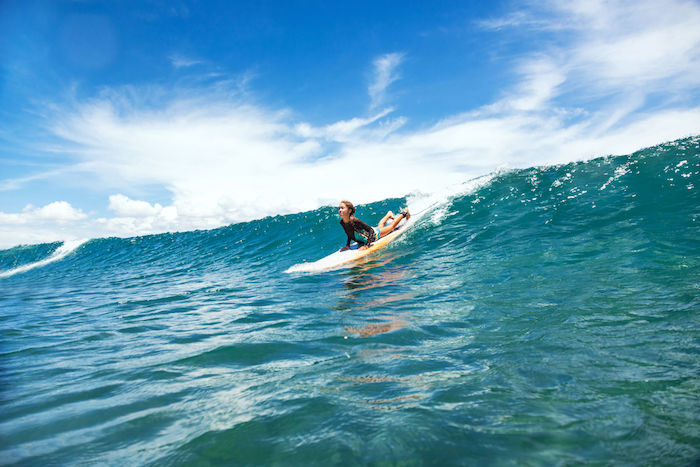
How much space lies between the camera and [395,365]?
9.50ft

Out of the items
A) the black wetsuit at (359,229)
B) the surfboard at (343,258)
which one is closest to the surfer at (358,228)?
the black wetsuit at (359,229)

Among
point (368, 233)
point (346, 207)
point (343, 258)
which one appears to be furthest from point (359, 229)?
point (343, 258)

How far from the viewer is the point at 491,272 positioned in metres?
6.41

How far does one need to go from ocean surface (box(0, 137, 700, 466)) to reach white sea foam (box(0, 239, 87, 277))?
19.9 metres

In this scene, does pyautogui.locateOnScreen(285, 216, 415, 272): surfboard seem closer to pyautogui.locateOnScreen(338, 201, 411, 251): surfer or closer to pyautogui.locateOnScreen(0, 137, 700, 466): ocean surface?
pyautogui.locateOnScreen(338, 201, 411, 251): surfer

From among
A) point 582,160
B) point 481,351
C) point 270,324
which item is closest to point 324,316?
point 270,324

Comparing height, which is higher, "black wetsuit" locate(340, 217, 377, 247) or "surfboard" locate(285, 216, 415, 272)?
"black wetsuit" locate(340, 217, 377, 247)

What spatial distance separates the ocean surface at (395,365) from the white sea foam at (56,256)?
1994 cm

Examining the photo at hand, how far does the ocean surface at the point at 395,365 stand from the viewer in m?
1.84

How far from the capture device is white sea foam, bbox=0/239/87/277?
22.6 metres

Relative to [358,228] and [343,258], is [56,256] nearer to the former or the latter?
[343,258]

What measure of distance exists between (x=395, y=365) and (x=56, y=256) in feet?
101

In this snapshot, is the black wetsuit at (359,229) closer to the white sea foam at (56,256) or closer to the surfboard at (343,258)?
the surfboard at (343,258)

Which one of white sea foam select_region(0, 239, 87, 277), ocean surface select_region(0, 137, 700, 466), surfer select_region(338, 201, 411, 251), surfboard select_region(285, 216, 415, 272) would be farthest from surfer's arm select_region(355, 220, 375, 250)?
white sea foam select_region(0, 239, 87, 277)
